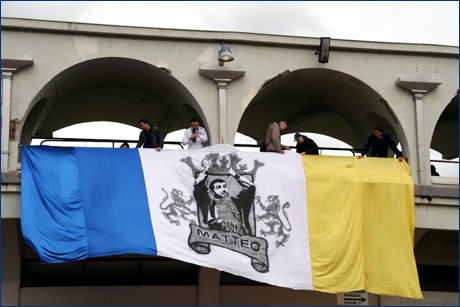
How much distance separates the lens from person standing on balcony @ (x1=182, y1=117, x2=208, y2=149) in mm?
20766

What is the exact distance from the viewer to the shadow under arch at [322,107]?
75.9ft

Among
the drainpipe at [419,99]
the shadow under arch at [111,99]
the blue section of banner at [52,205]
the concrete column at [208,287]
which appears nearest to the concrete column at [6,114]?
the shadow under arch at [111,99]

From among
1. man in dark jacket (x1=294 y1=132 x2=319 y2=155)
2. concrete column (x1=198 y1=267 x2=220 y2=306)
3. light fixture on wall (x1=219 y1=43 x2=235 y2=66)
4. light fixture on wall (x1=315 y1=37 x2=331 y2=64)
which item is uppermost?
light fixture on wall (x1=315 y1=37 x2=331 y2=64)

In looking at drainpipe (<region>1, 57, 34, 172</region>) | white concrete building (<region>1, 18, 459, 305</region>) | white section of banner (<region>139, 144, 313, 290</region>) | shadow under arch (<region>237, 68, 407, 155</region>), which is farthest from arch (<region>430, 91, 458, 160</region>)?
drainpipe (<region>1, 57, 34, 172</region>)

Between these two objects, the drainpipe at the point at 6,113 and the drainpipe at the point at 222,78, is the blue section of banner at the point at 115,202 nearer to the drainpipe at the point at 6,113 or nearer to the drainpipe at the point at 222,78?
the drainpipe at the point at 6,113

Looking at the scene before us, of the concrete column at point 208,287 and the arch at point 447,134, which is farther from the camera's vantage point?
the arch at point 447,134

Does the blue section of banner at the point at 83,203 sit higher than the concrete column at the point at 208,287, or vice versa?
the blue section of banner at the point at 83,203

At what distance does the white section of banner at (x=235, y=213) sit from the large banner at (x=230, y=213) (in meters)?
0.02

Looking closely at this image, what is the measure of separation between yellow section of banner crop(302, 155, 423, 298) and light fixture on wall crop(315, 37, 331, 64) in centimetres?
279

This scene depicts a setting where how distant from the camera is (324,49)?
22.3 metres

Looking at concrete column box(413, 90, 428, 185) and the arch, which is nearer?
concrete column box(413, 90, 428, 185)

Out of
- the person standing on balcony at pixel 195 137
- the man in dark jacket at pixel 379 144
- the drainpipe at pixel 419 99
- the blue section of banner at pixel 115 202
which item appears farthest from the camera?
the drainpipe at pixel 419 99

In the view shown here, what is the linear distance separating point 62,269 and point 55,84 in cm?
466

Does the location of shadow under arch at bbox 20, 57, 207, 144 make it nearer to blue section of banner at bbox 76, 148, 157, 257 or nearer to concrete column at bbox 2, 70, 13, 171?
concrete column at bbox 2, 70, 13, 171
